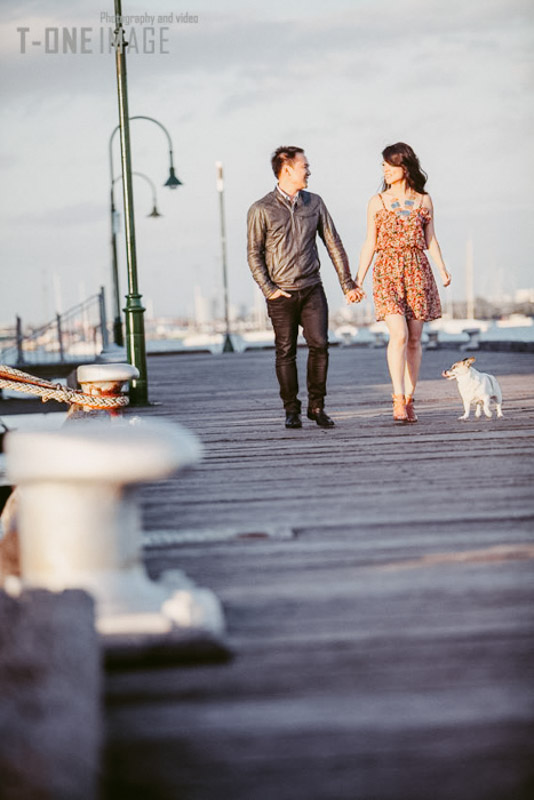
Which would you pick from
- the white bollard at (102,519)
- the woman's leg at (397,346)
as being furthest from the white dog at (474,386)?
the white bollard at (102,519)

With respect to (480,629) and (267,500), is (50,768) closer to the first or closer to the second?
(480,629)

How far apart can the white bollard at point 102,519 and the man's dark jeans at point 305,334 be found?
199 inches

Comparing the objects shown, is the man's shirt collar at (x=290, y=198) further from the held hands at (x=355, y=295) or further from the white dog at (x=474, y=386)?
the white dog at (x=474, y=386)

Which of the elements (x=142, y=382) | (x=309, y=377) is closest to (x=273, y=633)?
(x=309, y=377)

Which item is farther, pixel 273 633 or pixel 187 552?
pixel 187 552

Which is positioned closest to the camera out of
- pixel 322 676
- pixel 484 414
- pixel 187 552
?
pixel 322 676

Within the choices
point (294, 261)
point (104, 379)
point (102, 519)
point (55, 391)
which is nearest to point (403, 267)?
point (294, 261)

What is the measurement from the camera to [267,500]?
5.18 m

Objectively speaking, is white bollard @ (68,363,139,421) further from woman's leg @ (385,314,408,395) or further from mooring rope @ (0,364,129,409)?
woman's leg @ (385,314,408,395)

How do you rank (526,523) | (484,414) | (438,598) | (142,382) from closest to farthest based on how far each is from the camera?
(438,598) < (526,523) < (484,414) < (142,382)

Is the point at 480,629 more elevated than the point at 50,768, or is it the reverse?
the point at 50,768

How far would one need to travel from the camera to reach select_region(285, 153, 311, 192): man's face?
7.94m

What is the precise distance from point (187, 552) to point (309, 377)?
173 inches

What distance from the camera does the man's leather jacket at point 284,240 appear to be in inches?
317
